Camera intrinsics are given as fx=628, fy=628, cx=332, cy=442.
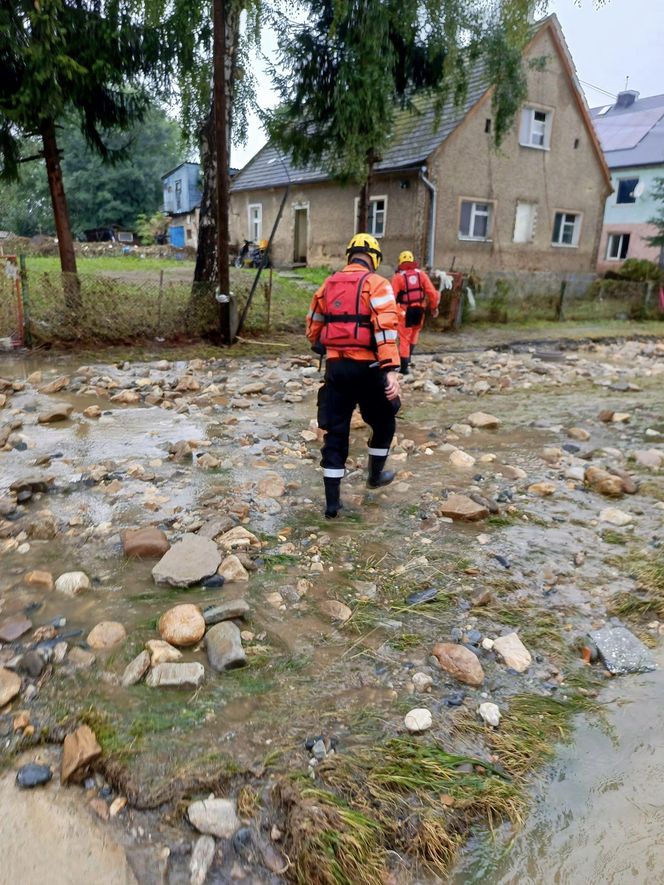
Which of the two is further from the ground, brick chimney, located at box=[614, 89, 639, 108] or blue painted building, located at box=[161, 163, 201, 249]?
brick chimney, located at box=[614, 89, 639, 108]

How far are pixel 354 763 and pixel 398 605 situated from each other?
1.08 m

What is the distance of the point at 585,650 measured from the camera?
9.75 feet

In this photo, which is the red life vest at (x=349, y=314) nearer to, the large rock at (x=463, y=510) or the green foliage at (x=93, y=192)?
the large rock at (x=463, y=510)

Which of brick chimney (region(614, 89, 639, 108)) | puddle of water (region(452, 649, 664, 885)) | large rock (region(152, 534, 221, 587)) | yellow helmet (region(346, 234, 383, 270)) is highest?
brick chimney (region(614, 89, 639, 108))

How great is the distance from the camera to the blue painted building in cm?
3528

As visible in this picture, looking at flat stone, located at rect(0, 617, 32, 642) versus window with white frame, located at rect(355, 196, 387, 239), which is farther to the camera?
window with white frame, located at rect(355, 196, 387, 239)

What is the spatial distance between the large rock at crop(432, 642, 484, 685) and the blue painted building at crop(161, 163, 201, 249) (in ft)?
108

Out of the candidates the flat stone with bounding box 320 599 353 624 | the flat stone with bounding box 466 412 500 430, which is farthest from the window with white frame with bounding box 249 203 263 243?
the flat stone with bounding box 320 599 353 624

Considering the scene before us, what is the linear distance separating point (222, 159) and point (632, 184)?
2645 centimetres

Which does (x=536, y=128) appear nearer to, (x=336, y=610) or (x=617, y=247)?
(x=617, y=247)

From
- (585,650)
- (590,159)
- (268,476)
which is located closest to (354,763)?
(585,650)

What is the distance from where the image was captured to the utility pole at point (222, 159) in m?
9.52

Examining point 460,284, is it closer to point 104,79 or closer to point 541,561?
point 104,79

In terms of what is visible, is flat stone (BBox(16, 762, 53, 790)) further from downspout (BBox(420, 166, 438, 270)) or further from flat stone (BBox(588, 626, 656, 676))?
downspout (BBox(420, 166, 438, 270))
